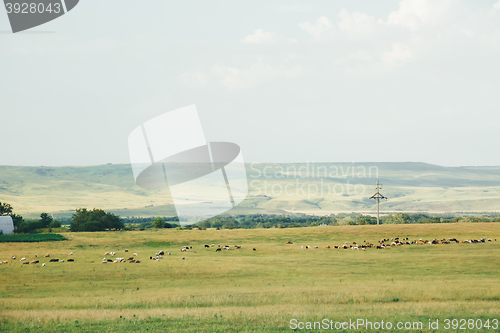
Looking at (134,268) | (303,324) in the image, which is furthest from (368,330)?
(134,268)

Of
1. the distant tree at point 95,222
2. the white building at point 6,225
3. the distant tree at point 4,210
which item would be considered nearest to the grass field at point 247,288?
the distant tree at point 95,222

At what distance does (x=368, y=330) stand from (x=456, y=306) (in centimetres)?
694

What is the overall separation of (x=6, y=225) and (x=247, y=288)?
253ft

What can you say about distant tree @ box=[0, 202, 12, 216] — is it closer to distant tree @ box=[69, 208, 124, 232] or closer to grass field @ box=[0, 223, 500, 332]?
distant tree @ box=[69, 208, 124, 232]

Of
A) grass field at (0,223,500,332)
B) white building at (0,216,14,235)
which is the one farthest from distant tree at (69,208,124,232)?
grass field at (0,223,500,332)

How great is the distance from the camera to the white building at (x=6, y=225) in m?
88.2

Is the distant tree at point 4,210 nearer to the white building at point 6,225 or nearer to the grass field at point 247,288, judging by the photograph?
the white building at point 6,225

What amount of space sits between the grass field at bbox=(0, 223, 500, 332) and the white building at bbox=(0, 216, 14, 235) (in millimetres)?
33937

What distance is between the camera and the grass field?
766 inches

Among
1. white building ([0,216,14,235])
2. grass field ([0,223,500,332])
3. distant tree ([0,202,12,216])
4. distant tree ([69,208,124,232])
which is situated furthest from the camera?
distant tree ([0,202,12,216])

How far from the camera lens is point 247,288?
97.7ft

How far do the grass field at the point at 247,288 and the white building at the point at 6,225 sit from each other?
33.9m

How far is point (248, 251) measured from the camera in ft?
175

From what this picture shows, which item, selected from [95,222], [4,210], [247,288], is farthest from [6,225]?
[247,288]
